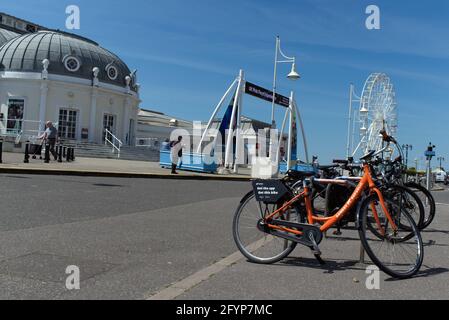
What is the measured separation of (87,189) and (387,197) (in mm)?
8767

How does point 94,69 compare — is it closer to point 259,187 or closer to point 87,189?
point 87,189

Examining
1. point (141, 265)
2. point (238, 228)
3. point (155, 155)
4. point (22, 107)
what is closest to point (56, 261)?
point (141, 265)

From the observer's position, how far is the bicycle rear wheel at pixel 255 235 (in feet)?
18.4

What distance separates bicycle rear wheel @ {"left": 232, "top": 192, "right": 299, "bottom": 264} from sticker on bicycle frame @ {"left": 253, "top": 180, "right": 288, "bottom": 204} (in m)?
0.10

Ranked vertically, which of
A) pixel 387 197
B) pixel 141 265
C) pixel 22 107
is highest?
pixel 22 107

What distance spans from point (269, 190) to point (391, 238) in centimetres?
142

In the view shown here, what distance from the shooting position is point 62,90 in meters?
41.0

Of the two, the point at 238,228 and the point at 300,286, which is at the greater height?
the point at 238,228

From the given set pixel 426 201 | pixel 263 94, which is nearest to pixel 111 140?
pixel 263 94

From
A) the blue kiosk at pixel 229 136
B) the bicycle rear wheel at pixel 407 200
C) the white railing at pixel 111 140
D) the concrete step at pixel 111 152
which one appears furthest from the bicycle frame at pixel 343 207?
the white railing at pixel 111 140

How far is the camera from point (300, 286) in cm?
462

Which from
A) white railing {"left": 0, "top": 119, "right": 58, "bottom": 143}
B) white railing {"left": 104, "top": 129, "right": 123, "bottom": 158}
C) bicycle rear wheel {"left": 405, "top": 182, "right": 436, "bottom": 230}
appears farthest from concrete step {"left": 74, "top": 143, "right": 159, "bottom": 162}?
bicycle rear wheel {"left": 405, "top": 182, "right": 436, "bottom": 230}

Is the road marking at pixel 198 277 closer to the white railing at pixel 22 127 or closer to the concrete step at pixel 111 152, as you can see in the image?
the concrete step at pixel 111 152
